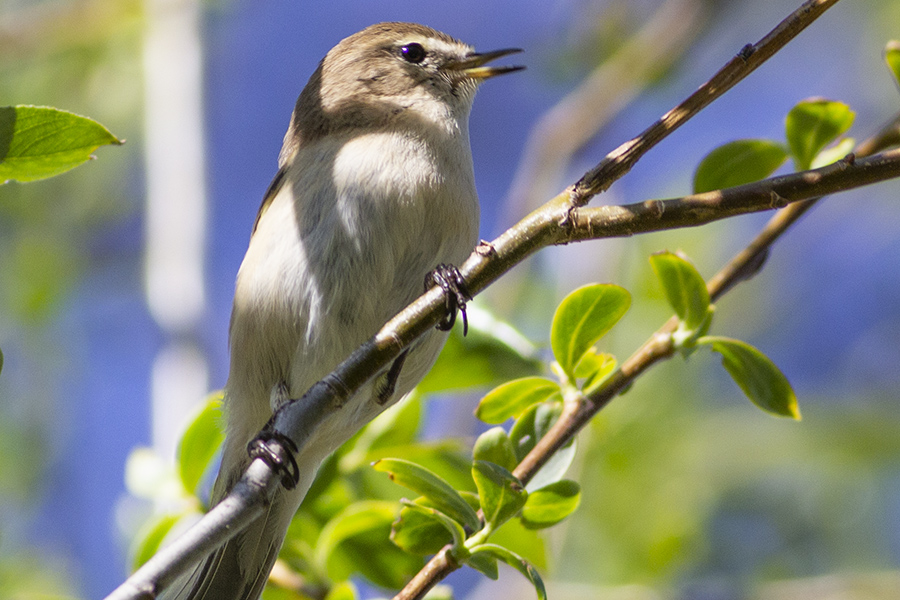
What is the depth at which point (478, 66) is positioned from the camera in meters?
3.26

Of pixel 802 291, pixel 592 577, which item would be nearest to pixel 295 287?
pixel 592 577

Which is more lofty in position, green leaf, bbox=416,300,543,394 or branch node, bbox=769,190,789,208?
green leaf, bbox=416,300,543,394

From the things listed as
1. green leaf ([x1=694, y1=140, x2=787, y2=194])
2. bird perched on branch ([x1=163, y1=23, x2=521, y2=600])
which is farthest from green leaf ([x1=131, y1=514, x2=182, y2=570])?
green leaf ([x1=694, y1=140, x2=787, y2=194])

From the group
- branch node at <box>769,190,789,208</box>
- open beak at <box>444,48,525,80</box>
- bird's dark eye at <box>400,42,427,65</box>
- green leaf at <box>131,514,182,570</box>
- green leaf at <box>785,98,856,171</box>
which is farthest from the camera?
bird's dark eye at <box>400,42,427,65</box>

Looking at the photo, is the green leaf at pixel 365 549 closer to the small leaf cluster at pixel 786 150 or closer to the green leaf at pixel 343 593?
the green leaf at pixel 343 593

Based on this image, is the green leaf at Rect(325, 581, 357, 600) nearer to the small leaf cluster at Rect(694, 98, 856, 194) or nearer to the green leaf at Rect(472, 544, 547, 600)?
the green leaf at Rect(472, 544, 547, 600)

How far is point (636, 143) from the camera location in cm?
151

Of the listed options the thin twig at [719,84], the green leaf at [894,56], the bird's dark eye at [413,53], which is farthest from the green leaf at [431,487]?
the bird's dark eye at [413,53]

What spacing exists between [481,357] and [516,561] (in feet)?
2.62

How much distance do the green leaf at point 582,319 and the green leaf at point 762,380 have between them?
181mm

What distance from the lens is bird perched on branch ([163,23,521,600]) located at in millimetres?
2381

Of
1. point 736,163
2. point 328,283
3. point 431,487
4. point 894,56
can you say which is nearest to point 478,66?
point 328,283

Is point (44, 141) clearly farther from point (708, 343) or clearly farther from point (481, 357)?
point (708, 343)

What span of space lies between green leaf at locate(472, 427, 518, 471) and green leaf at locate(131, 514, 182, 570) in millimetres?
955
